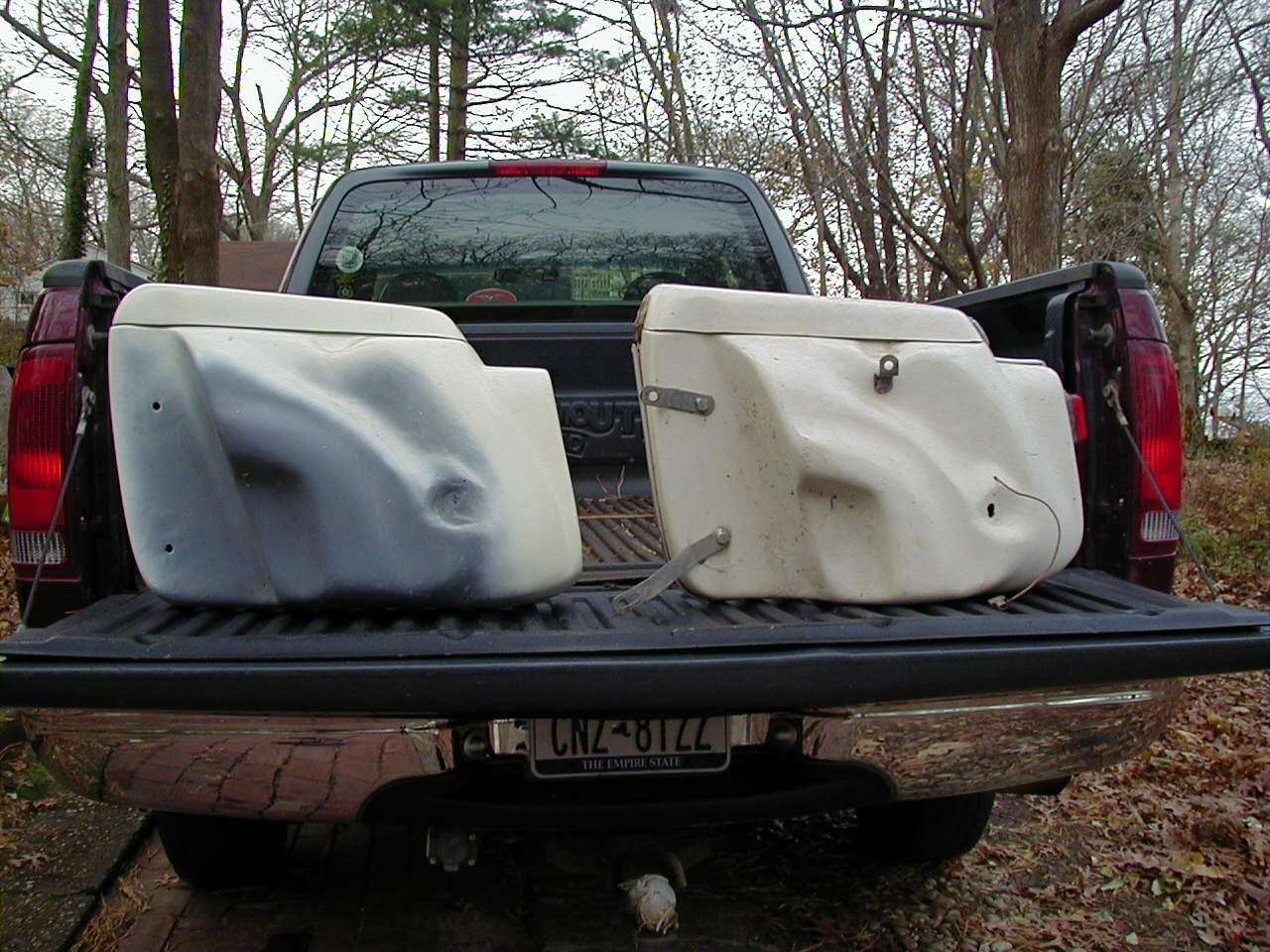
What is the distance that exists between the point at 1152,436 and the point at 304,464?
190 cm

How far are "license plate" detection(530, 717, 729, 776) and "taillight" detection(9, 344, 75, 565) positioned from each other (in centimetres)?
115

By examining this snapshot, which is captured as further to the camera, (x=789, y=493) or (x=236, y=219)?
(x=236, y=219)

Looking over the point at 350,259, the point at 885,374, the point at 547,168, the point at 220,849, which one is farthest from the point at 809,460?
the point at 350,259

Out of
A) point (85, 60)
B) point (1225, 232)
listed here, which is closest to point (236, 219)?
point (85, 60)

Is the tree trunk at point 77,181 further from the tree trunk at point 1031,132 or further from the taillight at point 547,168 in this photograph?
the taillight at point 547,168

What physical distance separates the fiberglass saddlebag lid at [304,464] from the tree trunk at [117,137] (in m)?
14.7

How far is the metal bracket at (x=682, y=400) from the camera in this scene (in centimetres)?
207

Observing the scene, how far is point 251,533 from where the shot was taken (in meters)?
1.95

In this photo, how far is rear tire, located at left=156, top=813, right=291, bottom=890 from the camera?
102 inches

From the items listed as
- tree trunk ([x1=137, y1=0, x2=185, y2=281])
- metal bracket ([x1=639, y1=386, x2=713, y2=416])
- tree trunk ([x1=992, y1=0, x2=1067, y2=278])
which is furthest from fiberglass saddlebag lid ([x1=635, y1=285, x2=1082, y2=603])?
tree trunk ([x1=137, y1=0, x2=185, y2=281])

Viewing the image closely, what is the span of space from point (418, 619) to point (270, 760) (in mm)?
359

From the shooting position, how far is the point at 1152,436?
243cm

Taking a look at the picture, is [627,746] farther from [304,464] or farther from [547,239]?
[547,239]

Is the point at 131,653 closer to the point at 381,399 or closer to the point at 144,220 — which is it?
the point at 381,399
